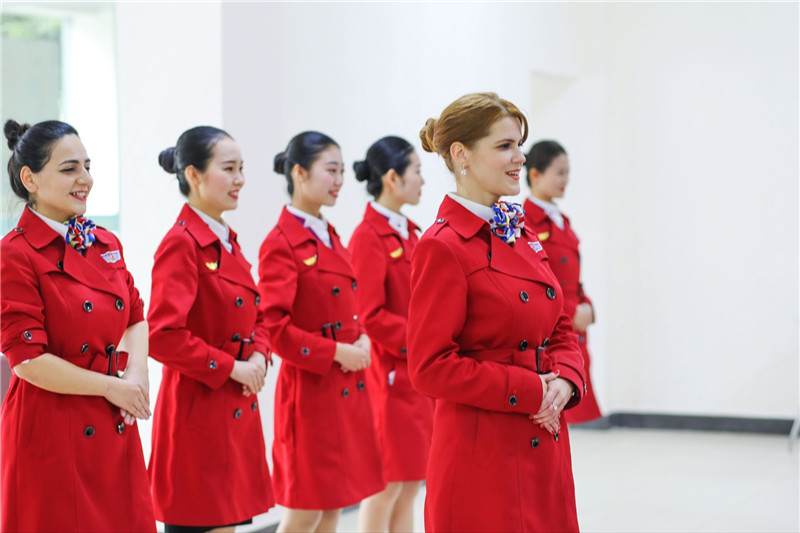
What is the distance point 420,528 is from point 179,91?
7.74 ft

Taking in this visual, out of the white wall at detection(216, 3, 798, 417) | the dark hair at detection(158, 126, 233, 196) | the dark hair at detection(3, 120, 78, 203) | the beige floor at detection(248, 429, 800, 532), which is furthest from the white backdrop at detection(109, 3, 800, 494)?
the dark hair at detection(3, 120, 78, 203)

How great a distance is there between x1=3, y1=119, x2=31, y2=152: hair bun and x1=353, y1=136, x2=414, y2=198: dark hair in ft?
5.93

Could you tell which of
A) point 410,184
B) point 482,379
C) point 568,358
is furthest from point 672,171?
point 482,379

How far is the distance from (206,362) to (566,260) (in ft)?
7.66

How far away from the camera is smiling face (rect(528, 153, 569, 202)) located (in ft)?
16.9

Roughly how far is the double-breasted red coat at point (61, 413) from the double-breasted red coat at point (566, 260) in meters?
2.70

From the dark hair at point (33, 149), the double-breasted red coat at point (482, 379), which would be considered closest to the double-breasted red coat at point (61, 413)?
the dark hair at point (33, 149)

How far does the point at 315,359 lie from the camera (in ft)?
11.9

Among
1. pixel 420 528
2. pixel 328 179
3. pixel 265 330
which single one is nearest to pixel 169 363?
pixel 265 330

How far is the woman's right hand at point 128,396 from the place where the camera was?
8.61 ft

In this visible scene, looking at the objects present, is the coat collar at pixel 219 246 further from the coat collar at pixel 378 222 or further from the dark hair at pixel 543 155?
the dark hair at pixel 543 155

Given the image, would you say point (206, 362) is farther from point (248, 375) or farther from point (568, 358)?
point (568, 358)

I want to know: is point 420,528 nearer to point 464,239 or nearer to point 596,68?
point 464,239

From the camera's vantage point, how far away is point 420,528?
487cm
